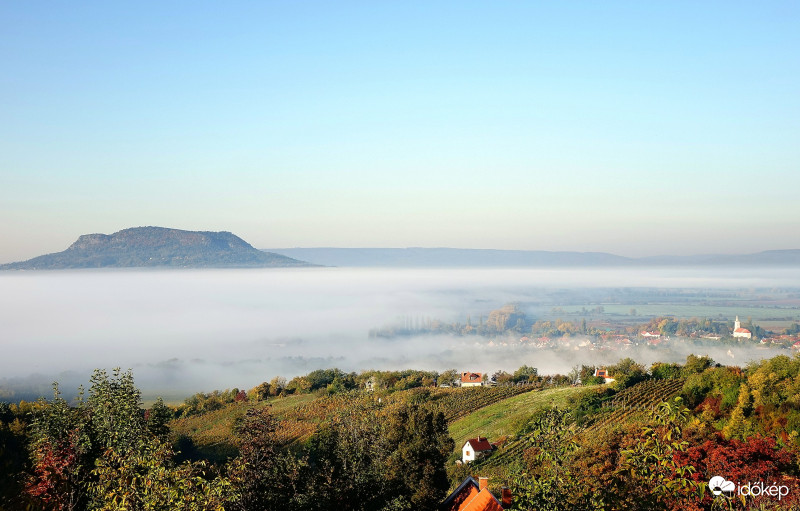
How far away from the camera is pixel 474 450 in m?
47.8

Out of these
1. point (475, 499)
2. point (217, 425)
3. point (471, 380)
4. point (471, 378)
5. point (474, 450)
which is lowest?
point (217, 425)

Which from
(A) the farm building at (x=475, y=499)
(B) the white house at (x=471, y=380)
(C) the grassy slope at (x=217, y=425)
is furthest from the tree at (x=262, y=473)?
(B) the white house at (x=471, y=380)

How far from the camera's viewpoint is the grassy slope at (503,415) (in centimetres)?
5634

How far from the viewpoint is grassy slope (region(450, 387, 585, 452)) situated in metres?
56.3

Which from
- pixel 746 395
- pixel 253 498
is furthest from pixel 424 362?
pixel 253 498

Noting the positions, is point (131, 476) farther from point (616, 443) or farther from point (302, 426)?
point (302, 426)

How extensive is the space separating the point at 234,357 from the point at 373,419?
545 feet

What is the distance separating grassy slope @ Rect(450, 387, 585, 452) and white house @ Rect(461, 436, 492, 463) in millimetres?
2851

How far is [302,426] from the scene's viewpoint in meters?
65.4

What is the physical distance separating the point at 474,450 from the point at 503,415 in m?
15.5

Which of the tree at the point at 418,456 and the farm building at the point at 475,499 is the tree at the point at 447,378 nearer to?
the tree at the point at 418,456

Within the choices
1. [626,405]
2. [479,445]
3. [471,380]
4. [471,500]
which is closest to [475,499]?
[471,500]

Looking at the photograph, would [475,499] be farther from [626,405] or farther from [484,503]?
[626,405]

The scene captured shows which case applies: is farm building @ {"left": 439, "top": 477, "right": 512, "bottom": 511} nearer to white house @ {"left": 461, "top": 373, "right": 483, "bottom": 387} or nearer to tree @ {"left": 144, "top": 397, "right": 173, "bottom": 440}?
tree @ {"left": 144, "top": 397, "right": 173, "bottom": 440}
